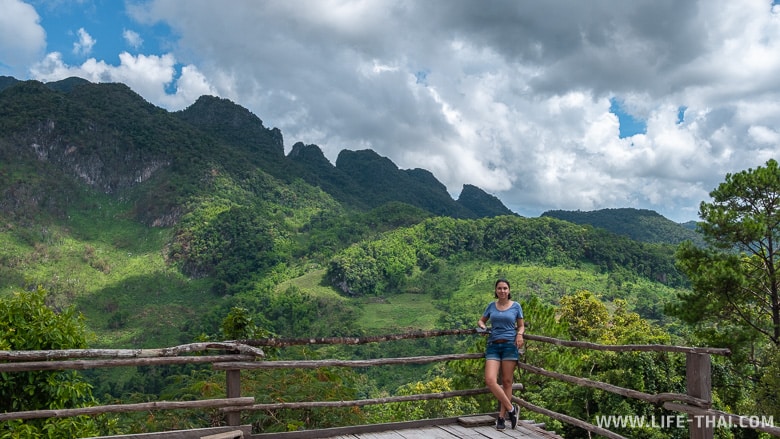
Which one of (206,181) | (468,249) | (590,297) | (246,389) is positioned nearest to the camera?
(246,389)

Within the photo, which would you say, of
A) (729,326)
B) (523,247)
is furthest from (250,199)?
(729,326)

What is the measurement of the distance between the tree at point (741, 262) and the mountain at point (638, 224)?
13496cm

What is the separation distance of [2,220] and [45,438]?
319 feet

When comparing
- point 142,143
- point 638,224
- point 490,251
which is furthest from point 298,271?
point 638,224

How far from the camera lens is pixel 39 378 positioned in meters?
4.02

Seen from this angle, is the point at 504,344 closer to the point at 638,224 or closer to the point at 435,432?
the point at 435,432

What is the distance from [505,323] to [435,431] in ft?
3.38

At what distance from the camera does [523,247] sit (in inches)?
3553

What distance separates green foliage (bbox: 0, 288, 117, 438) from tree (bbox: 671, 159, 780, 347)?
48.8ft

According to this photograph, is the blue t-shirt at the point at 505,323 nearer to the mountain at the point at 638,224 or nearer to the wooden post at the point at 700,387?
the wooden post at the point at 700,387

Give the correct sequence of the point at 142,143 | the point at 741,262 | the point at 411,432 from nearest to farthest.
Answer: the point at 411,432 → the point at 741,262 → the point at 142,143

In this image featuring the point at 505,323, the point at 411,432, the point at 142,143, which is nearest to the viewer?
the point at 411,432

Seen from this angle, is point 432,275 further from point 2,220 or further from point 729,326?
point 729,326

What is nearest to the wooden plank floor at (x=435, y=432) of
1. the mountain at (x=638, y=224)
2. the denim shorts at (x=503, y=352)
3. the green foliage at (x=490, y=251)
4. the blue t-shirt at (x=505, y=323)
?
the denim shorts at (x=503, y=352)
